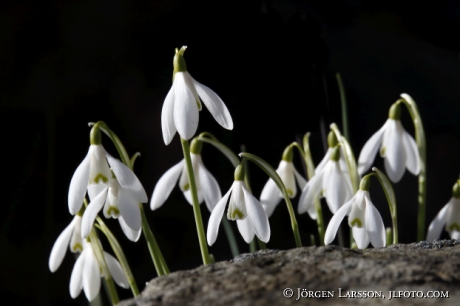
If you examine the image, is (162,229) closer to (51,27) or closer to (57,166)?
(57,166)

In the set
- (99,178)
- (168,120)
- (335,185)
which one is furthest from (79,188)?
(335,185)

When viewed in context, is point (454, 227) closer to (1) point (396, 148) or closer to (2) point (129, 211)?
(1) point (396, 148)

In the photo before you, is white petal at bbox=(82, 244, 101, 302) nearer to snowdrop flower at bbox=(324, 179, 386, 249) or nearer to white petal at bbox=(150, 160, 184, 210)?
white petal at bbox=(150, 160, 184, 210)

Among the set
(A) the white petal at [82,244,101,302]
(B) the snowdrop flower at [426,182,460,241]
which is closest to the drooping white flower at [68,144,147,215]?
(A) the white petal at [82,244,101,302]

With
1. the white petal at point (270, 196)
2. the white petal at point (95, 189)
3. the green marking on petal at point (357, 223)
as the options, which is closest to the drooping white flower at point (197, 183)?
the white petal at point (270, 196)

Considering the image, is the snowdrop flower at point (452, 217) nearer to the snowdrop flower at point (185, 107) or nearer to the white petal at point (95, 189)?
the snowdrop flower at point (185, 107)

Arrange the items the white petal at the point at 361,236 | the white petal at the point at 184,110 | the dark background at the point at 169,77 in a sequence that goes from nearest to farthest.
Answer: the white petal at the point at 184,110, the white petal at the point at 361,236, the dark background at the point at 169,77
